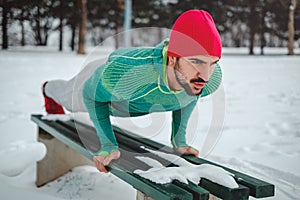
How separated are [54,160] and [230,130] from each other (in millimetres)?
850

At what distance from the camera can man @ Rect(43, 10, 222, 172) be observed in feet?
2.31

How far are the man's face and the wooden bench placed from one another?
201 mm

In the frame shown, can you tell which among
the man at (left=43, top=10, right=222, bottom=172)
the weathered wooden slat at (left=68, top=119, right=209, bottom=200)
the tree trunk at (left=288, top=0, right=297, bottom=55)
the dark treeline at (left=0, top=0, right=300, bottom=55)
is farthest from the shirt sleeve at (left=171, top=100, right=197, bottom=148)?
the tree trunk at (left=288, top=0, right=297, bottom=55)

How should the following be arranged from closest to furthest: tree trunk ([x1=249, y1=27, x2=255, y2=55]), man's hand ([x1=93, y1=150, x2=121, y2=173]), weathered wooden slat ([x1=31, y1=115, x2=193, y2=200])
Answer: weathered wooden slat ([x1=31, y1=115, x2=193, y2=200])
man's hand ([x1=93, y1=150, x2=121, y2=173])
tree trunk ([x1=249, y1=27, x2=255, y2=55])

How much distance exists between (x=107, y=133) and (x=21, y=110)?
1.57 m

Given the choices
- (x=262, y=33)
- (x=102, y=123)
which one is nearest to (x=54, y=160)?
(x=102, y=123)

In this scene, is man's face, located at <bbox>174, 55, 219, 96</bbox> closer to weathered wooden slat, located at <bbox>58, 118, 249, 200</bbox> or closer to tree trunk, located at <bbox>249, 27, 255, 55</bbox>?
weathered wooden slat, located at <bbox>58, 118, 249, 200</bbox>

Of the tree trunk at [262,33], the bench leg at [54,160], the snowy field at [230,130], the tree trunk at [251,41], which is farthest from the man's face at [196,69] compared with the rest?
the tree trunk at [251,41]

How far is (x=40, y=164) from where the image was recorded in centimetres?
137

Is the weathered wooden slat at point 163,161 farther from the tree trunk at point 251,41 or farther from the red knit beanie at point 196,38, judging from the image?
the tree trunk at point 251,41

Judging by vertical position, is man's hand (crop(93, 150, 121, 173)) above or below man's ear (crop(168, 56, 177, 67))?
below

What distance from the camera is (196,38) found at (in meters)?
0.70

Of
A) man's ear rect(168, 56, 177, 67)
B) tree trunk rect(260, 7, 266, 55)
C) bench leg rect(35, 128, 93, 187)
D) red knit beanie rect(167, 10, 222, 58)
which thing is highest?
tree trunk rect(260, 7, 266, 55)

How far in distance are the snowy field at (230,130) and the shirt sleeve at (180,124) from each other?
278mm
